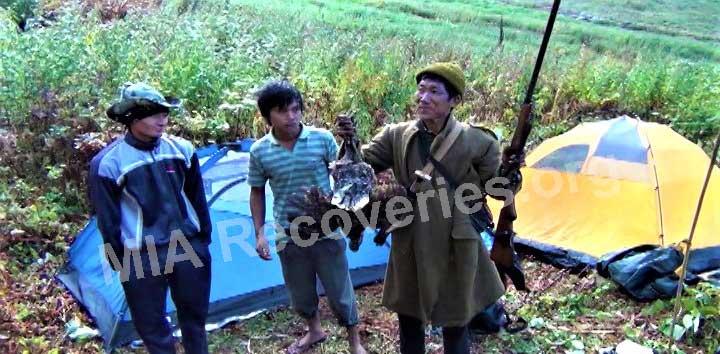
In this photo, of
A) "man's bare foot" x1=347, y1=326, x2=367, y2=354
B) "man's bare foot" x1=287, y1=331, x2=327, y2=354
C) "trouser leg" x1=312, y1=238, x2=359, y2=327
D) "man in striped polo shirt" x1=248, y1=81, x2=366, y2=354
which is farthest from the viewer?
"man's bare foot" x1=287, y1=331, x2=327, y2=354

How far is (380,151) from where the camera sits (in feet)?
8.73

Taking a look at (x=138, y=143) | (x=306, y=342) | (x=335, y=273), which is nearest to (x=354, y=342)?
(x=306, y=342)

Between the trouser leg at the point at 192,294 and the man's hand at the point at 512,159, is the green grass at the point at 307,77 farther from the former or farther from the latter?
the man's hand at the point at 512,159

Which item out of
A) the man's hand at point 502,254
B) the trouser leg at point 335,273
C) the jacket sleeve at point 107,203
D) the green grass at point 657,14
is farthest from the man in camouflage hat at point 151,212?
the green grass at point 657,14

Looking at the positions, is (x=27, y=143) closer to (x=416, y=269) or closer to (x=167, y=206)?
(x=167, y=206)

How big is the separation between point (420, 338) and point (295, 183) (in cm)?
93

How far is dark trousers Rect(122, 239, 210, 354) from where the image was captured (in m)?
2.70

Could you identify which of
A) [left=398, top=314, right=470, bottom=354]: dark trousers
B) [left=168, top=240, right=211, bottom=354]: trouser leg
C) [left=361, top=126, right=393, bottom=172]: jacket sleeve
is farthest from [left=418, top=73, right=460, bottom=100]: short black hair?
[left=168, top=240, right=211, bottom=354]: trouser leg

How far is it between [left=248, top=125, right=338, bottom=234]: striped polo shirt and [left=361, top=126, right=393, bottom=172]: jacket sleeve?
0.36 metres

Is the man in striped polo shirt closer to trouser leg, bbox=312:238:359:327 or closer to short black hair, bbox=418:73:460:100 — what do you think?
trouser leg, bbox=312:238:359:327

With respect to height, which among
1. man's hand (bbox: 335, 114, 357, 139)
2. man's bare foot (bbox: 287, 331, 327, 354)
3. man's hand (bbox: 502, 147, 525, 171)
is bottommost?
man's bare foot (bbox: 287, 331, 327, 354)

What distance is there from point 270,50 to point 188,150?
4752mm

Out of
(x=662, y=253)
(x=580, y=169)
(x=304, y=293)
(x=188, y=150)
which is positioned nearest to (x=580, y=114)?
(x=580, y=169)

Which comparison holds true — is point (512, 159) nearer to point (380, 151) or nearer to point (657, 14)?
point (380, 151)
